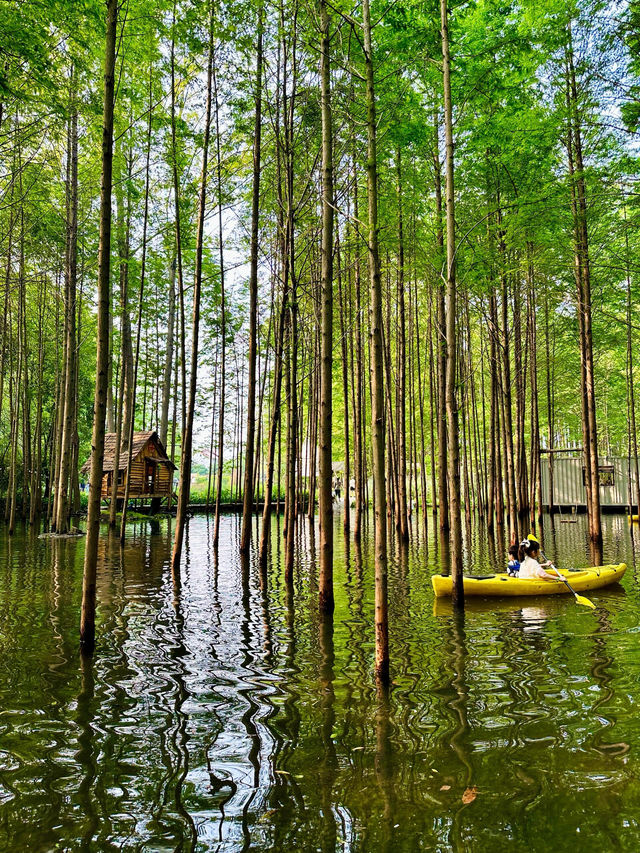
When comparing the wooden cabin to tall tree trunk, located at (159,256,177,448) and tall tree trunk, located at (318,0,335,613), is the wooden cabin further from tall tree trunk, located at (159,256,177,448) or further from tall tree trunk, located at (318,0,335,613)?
tall tree trunk, located at (318,0,335,613)

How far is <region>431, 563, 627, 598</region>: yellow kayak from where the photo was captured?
810 centimetres

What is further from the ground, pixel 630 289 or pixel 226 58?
pixel 226 58

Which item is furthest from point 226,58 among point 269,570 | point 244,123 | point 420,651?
point 420,651

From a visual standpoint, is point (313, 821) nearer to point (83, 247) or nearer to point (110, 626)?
point (110, 626)

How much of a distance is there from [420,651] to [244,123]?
376 inches

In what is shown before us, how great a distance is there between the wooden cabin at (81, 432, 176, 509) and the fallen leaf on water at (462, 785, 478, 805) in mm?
22555

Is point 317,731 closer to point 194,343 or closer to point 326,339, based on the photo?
point 326,339

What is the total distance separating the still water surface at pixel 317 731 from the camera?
262cm

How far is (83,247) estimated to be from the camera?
51.4ft

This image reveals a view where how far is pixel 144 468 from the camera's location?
25.2 metres

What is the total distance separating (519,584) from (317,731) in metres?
5.43

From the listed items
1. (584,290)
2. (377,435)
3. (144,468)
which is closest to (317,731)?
(377,435)

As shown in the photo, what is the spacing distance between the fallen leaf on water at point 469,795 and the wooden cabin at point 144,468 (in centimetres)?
2256

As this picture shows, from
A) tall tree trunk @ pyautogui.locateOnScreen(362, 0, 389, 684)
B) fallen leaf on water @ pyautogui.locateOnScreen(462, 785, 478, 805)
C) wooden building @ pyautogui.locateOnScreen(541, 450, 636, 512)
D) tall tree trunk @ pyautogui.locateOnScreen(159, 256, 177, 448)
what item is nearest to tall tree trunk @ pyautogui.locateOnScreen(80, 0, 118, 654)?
tall tree trunk @ pyautogui.locateOnScreen(362, 0, 389, 684)
